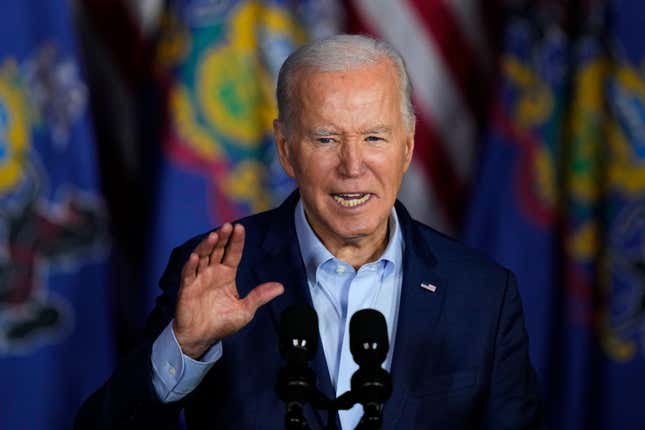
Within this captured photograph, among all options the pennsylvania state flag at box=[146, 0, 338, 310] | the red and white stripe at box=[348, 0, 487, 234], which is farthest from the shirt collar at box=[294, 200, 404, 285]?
the red and white stripe at box=[348, 0, 487, 234]

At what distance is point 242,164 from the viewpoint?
354 centimetres

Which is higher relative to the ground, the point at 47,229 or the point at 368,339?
the point at 47,229

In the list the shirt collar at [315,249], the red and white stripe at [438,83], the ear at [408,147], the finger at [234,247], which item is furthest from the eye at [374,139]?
the red and white stripe at [438,83]

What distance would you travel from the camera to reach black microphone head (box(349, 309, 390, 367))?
4.99 feet

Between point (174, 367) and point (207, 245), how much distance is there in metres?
0.22

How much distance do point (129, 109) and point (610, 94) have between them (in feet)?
5.28

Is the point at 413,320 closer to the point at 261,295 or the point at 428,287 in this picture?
the point at 428,287

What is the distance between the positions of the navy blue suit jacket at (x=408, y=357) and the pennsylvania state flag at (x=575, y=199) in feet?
4.26

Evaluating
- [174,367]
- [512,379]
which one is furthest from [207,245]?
[512,379]

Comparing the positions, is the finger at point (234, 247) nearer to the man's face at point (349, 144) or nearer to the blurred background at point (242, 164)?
the man's face at point (349, 144)

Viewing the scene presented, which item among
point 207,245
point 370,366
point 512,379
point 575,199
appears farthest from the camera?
point 575,199

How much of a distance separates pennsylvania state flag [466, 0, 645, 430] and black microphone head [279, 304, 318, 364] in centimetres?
203

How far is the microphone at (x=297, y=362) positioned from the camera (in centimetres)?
146

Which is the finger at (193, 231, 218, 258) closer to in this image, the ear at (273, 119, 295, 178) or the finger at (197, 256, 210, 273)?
the finger at (197, 256, 210, 273)
